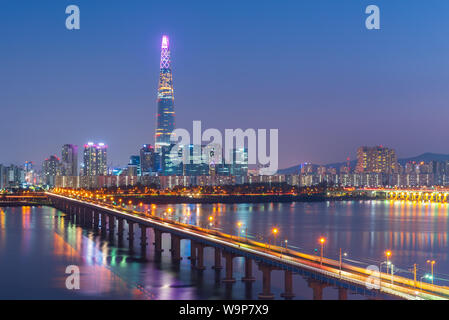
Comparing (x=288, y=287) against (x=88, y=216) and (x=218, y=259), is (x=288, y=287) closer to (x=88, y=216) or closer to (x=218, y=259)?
(x=218, y=259)

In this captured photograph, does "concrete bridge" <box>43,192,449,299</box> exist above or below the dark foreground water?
above

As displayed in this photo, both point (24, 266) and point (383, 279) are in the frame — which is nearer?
point (383, 279)

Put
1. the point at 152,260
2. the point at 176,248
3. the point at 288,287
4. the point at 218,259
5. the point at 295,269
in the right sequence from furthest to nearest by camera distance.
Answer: the point at 152,260 < the point at 176,248 < the point at 218,259 < the point at 288,287 < the point at 295,269

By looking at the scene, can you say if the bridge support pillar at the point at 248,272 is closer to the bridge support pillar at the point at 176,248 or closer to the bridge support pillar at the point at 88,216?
the bridge support pillar at the point at 176,248

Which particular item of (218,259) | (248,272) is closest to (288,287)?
(248,272)

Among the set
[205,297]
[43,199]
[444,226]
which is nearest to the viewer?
[205,297]

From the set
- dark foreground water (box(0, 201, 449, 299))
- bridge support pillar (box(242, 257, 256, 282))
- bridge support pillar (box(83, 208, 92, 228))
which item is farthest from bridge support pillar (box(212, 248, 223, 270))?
bridge support pillar (box(83, 208, 92, 228))

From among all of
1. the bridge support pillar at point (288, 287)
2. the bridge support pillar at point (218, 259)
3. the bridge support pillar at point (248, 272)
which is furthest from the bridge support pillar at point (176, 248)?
the bridge support pillar at point (288, 287)

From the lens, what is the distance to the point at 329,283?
28.1 m

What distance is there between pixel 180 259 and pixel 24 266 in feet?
43.0

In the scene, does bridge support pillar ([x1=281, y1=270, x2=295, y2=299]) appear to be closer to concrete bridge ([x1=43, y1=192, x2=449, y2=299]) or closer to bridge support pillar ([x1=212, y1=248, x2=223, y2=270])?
concrete bridge ([x1=43, y1=192, x2=449, y2=299])
